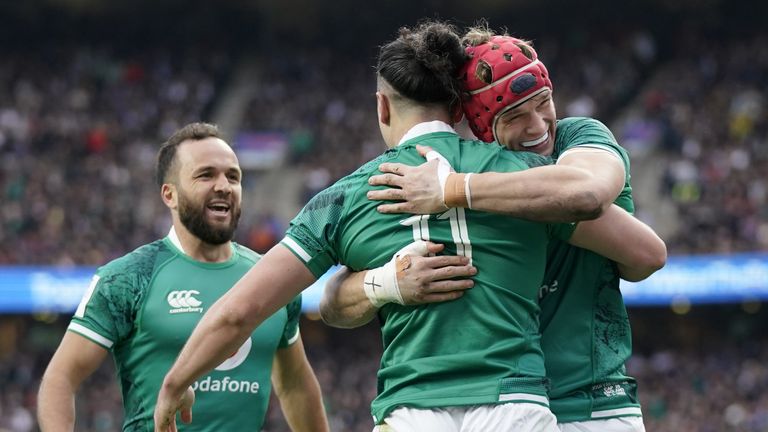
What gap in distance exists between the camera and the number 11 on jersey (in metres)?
3.66

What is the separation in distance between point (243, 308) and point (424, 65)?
1.01 metres

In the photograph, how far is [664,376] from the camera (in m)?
21.8

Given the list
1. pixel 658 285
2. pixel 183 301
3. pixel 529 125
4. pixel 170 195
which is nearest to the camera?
pixel 529 125

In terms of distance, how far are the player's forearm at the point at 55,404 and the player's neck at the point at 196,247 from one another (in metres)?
0.88

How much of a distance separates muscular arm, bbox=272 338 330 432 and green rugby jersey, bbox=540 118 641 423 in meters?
1.79

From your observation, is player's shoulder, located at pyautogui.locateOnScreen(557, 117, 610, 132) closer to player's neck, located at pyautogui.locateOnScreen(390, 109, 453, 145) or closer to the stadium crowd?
player's neck, located at pyautogui.locateOnScreen(390, 109, 453, 145)

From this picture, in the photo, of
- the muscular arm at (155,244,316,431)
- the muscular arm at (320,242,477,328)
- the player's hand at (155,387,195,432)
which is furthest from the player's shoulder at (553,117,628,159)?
the player's hand at (155,387,195,432)

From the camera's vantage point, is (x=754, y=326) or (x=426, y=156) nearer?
(x=426, y=156)

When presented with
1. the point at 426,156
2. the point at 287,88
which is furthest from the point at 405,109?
the point at 287,88

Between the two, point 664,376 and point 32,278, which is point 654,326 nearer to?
point 664,376

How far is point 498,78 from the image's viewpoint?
12.8 ft

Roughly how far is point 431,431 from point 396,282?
480 millimetres

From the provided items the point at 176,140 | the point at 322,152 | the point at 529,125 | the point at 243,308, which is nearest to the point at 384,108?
the point at 529,125

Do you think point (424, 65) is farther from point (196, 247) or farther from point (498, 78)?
point (196, 247)
